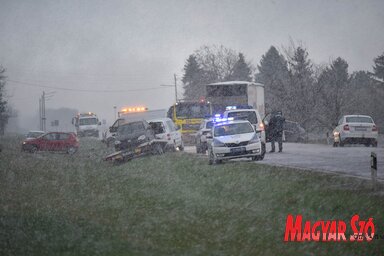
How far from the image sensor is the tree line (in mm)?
50278

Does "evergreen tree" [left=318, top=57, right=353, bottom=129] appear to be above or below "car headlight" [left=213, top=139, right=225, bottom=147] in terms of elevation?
above

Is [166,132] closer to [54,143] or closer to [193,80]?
[54,143]

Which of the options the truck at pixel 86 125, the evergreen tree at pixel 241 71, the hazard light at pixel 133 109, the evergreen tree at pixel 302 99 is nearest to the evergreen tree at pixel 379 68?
the evergreen tree at pixel 241 71

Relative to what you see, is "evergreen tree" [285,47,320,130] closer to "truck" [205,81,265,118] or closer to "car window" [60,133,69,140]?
"truck" [205,81,265,118]

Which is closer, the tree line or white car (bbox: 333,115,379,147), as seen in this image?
white car (bbox: 333,115,379,147)

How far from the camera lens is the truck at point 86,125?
6394cm

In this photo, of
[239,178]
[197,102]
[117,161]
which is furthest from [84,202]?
[197,102]

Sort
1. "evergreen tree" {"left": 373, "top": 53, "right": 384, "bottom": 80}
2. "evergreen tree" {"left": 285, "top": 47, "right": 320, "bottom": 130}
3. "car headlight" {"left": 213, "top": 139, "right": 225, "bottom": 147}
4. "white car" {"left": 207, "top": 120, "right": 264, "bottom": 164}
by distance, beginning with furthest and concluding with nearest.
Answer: "evergreen tree" {"left": 373, "top": 53, "right": 384, "bottom": 80} < "evergreen tree" {"left": 285, "top": 47, "right": 320, "bottom": 130} < "car headlight" {"left": 213, "top": 139, "right": 225, "bottom": 147} < "white car" {"left": 207, "top": 120, "right": 264, "bottom": 164}

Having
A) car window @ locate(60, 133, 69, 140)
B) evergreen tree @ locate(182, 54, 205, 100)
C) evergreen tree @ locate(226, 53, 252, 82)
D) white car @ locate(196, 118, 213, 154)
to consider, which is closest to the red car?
car window @ locate(60, 133, 69, 140)

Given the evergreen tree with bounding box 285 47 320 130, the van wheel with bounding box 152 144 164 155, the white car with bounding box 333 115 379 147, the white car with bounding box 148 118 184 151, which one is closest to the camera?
the van wheel with bounding box 152 144 164 155

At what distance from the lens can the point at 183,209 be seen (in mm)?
13008

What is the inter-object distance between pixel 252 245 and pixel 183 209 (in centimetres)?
394

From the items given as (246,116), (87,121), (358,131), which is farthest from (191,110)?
(87,121)

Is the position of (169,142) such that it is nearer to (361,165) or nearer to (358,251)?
(361,165)
